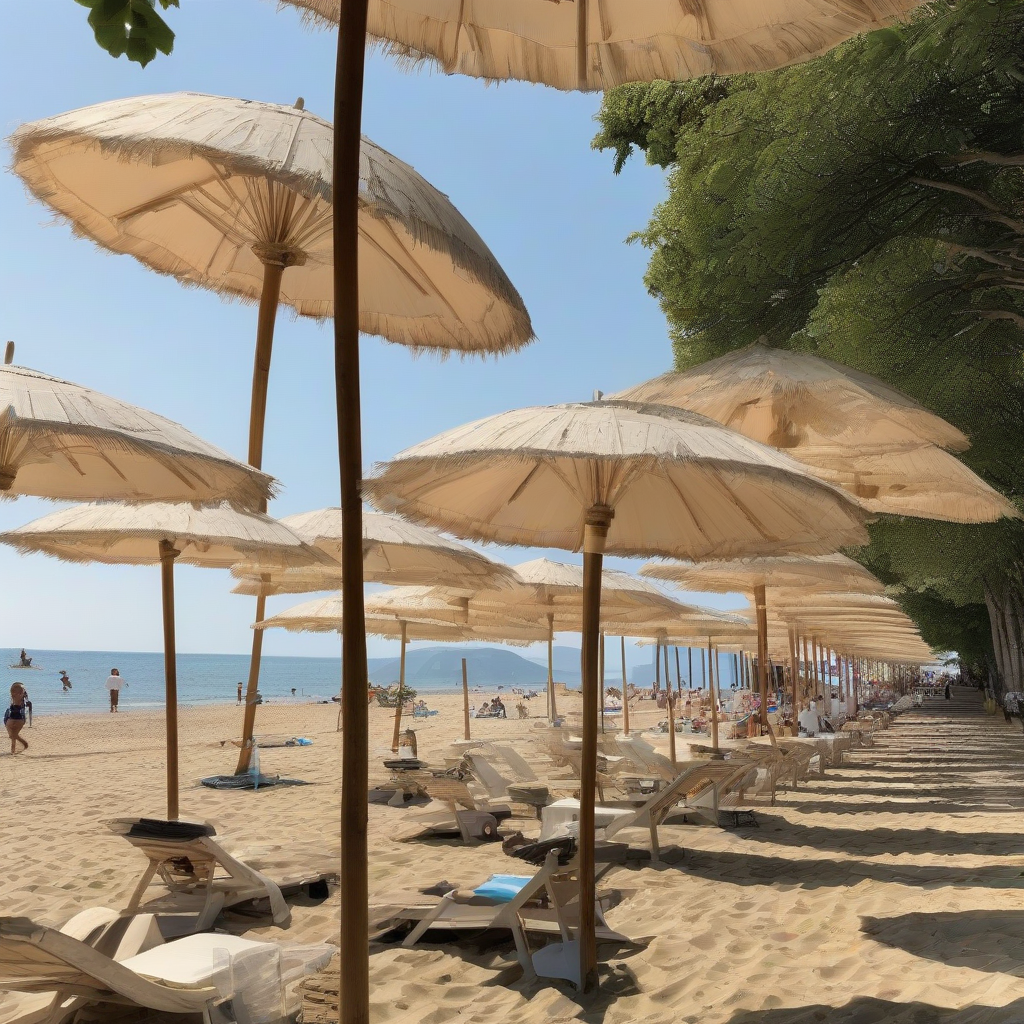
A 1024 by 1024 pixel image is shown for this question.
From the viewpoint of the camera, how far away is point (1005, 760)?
14836 millimetres

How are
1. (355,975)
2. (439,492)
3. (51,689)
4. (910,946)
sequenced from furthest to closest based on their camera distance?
1. (51,689)
2. (439,492)
3. (910,946)
4. (355,975)

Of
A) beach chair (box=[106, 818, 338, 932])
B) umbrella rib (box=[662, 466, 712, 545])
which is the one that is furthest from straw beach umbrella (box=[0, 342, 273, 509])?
umbrella rib (box=[662, 466, 712, 545])

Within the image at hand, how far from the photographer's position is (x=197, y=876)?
5.20 meters

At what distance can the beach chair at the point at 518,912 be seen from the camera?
14.4ft

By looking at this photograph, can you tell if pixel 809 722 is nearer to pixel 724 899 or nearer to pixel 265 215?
pixel 724 899

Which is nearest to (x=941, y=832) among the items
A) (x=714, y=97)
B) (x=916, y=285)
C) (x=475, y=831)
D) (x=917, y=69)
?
(x=475, y=831)

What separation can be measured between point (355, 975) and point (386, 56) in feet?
10.6

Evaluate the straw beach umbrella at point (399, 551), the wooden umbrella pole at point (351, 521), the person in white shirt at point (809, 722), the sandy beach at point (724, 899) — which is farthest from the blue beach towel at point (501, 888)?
the person in white shirt at point (809, 722)

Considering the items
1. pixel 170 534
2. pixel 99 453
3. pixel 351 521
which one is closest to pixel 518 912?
pixel 351 521

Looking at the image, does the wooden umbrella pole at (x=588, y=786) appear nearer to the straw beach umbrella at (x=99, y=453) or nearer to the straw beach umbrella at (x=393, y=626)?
the straw beach umbrella at (x=99, y=453)

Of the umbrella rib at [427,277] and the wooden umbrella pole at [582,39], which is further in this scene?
the umbrella rib at [427,277]

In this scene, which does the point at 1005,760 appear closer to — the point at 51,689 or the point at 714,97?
the point at 714,97

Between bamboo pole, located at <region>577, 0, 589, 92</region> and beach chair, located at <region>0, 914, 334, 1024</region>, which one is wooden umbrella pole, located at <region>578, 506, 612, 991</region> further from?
bamboo pole, located at <region>577, 0, 589, 92</region>

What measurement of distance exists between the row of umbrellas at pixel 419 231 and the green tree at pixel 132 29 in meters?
0.69
